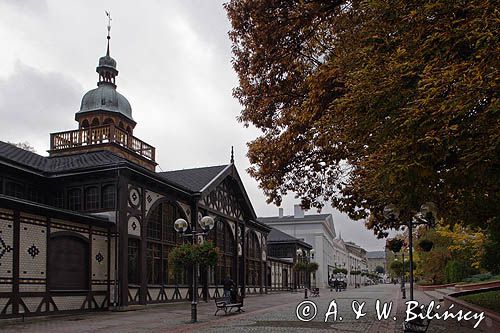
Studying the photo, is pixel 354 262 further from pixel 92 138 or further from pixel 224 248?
pixel 92 138

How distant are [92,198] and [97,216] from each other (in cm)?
118

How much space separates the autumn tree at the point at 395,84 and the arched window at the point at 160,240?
1496cm

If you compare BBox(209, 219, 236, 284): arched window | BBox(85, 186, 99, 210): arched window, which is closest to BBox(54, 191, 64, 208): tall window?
BBox(85, 186, 99, 210): arched window

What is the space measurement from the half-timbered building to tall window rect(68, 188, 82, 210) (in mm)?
45

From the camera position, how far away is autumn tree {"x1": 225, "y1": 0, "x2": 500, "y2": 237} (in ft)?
25.2

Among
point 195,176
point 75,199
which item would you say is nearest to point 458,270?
point 195,176

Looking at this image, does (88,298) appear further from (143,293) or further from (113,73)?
(113,73)

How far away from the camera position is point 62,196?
2627cm

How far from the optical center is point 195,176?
3544cm

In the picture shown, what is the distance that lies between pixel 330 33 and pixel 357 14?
2.12 m

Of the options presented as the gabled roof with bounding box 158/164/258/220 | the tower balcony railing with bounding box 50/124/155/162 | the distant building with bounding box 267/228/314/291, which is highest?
the tower balcony railing with bounding box 50/124/155/162

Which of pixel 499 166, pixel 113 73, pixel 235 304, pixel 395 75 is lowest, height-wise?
pixel 235 304

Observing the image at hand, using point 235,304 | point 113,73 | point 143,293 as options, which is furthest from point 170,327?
point 113,73

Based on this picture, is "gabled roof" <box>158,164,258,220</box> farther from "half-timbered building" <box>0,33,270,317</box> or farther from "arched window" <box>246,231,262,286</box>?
"arched window" <box>246,231,262,286</box>
